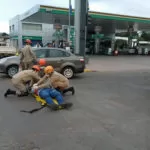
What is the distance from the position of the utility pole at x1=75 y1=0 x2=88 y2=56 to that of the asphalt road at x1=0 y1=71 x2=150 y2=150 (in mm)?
10538

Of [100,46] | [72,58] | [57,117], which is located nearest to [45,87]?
[57,117]

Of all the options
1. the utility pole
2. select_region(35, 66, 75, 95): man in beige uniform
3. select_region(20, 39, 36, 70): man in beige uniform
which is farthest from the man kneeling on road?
the utility pole

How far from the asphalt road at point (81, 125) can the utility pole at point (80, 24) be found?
10538 mm

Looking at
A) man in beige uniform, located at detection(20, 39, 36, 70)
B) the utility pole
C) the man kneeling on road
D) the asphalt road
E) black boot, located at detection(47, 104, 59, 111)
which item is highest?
the utility pole

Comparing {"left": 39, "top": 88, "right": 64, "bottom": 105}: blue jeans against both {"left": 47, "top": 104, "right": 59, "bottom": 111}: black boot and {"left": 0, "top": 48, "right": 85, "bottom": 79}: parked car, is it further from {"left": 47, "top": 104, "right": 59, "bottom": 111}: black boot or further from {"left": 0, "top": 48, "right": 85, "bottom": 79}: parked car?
{"left": 0, "top": 48, "right": 85, "bottom": 79}: parked car

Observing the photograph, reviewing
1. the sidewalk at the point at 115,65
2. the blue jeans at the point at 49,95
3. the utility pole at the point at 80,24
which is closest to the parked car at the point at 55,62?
the sidewalk at the point at 115,65

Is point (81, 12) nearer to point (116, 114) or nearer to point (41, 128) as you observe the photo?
point (116, 114)

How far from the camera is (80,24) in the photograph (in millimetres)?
19188

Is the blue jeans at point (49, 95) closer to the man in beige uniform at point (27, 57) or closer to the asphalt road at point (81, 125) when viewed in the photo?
the asphalt road at point (81, 125)

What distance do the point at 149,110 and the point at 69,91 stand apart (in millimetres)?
3188

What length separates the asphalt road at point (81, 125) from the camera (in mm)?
4930

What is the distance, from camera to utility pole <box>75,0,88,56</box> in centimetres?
1917

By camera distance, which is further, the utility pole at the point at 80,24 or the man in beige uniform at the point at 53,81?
the utility pole at the point at 80,24

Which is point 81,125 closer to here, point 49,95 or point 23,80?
point 49,95
